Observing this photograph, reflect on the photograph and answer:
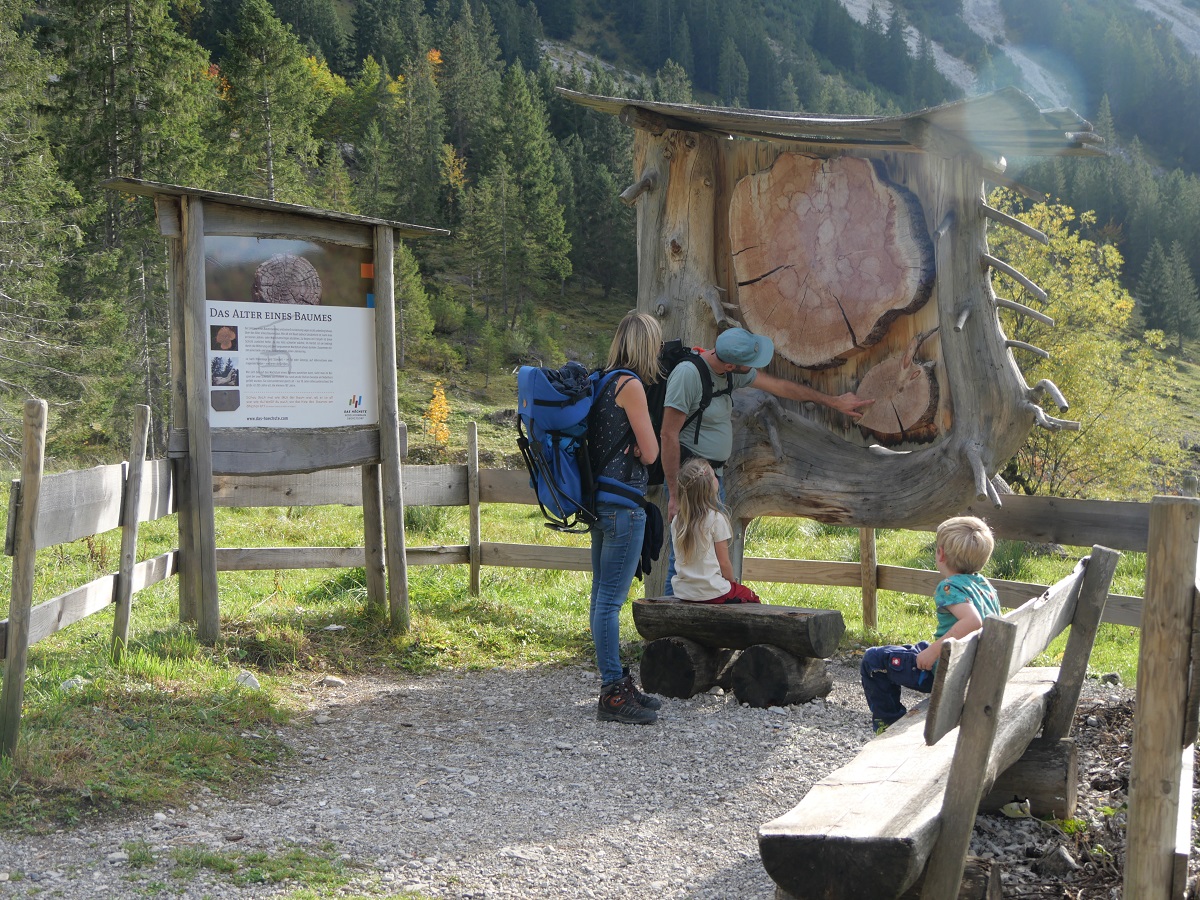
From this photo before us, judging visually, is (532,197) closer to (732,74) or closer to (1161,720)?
(1161,720)

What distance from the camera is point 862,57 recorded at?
126438 millimetres

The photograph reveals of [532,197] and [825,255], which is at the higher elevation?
[532,197]

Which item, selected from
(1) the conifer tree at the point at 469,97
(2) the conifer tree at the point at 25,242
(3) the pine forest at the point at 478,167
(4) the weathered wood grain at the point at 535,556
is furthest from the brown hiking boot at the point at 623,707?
(1) the conifer tree at the point at 469,97

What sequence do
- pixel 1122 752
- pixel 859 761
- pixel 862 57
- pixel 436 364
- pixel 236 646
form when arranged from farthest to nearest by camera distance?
1. pixel 862 57
2. pixel 436 364
3. pixel 236 646
4. pixel 1122 752
5. pixel 859 761

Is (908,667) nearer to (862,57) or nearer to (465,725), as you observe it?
(465,725)

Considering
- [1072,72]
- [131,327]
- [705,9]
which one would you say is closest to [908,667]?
[131,327]

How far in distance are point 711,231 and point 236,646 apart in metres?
3.95

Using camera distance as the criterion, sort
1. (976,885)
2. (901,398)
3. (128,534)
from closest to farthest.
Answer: (976,885)
(128,534)
(901,398)

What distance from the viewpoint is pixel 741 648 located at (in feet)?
18.5

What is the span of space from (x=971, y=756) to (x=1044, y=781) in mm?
1421

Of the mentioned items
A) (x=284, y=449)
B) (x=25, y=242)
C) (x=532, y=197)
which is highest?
(x=532, y=197)

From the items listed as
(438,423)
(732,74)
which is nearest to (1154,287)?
(732,74)

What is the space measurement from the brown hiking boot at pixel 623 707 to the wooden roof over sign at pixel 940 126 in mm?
3151

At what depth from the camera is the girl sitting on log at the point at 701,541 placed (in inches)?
216
